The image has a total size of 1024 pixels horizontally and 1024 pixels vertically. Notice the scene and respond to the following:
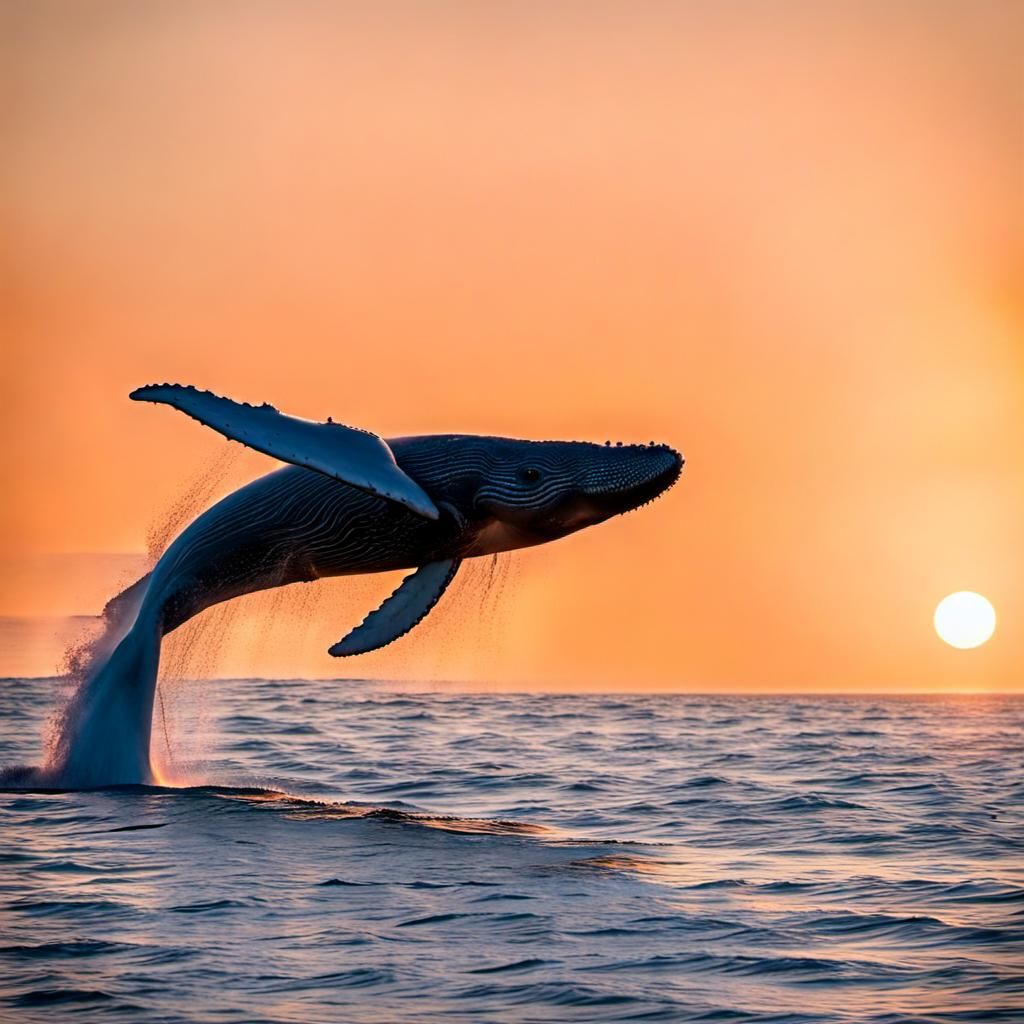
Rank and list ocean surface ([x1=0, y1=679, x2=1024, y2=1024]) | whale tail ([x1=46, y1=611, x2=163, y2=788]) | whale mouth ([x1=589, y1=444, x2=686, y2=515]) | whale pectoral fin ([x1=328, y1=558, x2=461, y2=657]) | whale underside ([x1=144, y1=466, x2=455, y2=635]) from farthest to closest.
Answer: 1. whale tail ([x1=46, y1=611, x2=163, y2=788])
2. whale pectoral fin ([x1=328, y1=558, x2=461, y2=657])
3. whale underside ([x1=144, y1=466, x2=455, y2=635])
4. whale mouth ([x1=589, y1=444, x2=686, y2=515])
5. ocean surface ([x1=0, y1=679, x2=1024, y2=1024])

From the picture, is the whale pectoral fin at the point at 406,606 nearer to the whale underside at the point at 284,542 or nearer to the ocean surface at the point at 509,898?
the whale underside at the point at 284,542

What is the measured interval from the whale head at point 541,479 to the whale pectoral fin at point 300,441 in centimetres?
159

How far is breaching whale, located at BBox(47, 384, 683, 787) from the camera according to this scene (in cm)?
1716

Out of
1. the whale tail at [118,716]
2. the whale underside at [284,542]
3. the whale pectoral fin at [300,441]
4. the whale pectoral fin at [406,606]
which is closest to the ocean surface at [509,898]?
the whale tail at [118,716]

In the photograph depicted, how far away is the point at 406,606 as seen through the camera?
18.4 metres

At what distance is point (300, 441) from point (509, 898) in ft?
15.5

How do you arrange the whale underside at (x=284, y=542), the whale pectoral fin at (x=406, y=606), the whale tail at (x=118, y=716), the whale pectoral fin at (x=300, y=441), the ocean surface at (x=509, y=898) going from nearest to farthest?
the ocean surface at (x=509, y=898) < the whale pectoral fin at (x=300, y=441) < the whale underside at (x=284, y=542) < the whale pectoral fin at (x=406, y=606) < the whale tail at (x=118, y=716)

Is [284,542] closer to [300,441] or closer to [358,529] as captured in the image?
[358,529]

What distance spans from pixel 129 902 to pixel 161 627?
20.3ft

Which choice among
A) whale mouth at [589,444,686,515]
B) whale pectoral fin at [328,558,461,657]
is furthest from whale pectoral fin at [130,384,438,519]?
whale pectoral fin at [328,558,461,657]

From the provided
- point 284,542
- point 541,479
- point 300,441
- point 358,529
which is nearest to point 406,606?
point 358,529

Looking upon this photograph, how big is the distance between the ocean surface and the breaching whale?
1.02m

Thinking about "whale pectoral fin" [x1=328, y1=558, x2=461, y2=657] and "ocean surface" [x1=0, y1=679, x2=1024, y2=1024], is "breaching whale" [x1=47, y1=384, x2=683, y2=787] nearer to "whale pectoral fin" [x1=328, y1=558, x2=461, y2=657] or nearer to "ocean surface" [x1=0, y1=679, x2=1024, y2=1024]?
"whale pectoral fin" [x1=328, y1=558, x2=461, y2=657]

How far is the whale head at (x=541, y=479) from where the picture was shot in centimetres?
1709
